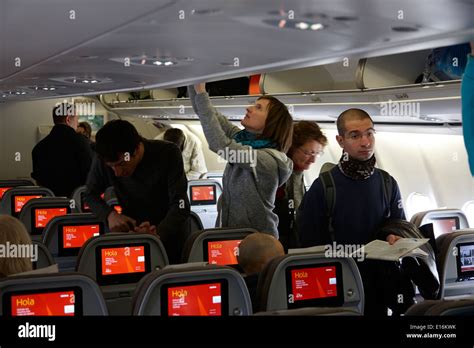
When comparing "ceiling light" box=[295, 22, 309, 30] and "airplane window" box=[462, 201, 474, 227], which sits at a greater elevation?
"ceiling light" box=[295, 22, 309, 30]

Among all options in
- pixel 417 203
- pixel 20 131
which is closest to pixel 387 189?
pixel 417 203

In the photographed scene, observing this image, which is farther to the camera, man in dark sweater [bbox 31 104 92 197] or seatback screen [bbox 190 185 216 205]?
seatback screen [bbox 190 185 216 205]

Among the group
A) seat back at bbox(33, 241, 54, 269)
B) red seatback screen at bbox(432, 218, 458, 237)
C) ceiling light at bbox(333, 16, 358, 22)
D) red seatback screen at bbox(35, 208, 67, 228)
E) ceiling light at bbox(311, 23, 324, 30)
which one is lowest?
red seatback screen at bbox(432, 218, 458, 237)

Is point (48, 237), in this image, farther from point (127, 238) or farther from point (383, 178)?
point (383, 178)

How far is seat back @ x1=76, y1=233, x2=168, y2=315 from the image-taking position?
452cm

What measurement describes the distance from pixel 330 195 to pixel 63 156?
514cm

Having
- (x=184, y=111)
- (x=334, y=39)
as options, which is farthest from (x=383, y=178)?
(x=184, y=111)

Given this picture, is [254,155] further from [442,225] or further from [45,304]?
[442,225]

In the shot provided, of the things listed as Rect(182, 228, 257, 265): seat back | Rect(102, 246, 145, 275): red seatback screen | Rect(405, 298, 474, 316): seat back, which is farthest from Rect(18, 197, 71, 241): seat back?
Rect(405, 298, 474, 316): seat back

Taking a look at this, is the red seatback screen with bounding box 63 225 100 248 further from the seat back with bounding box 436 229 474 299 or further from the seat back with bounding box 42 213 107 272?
the seat back with bounding box 436 229 474 299

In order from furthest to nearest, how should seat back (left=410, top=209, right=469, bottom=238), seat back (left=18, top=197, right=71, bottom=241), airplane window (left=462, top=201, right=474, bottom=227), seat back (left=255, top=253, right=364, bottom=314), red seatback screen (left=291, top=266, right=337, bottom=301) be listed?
airplane window (left=462, top=201, right=474, bottom=227)
seat back (left=18, top=197, right=71, bottom=241)
seat back (left=410, top=209, right=469, bottom=238)
red seatback screen (left=291, top=266, right=337, bottom=301)
seat back (left=255, top=253, right=364, bottom=314)

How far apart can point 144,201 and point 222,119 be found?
79 centimetres

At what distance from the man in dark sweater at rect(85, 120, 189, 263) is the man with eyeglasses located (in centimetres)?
111

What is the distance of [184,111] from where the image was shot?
43.7 feet
